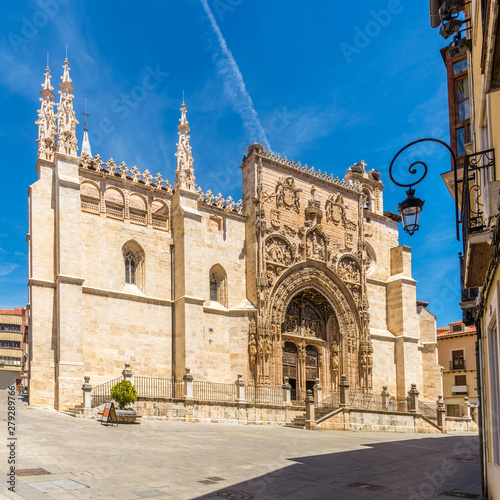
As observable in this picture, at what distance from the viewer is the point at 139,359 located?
25.6 m

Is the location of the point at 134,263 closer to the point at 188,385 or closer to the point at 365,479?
the point at 188,385

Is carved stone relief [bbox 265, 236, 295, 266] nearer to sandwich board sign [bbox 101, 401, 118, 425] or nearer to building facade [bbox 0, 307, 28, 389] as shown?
sandwich board sign [bbox 101, 401, 118, 425]

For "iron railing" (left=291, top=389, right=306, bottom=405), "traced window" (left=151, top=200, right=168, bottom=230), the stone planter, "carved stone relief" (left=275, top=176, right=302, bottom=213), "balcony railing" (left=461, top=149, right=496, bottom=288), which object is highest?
"carved stone relief" (left=275, top=176, right=302, bottom=213)

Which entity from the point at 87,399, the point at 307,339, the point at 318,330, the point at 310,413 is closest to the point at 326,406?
the point at 310,413

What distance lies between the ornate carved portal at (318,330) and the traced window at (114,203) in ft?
28.2

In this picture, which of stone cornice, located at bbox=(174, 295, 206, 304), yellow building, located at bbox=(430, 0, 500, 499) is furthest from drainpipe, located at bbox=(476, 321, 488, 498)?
stone cornice, located at bbox=(174, 295, 206, 304)

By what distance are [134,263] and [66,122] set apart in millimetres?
7013

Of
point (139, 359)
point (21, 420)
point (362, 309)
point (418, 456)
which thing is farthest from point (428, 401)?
point (21, 420)

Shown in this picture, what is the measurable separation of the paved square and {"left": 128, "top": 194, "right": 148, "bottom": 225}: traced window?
11.5 meters

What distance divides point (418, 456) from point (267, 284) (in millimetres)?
15067

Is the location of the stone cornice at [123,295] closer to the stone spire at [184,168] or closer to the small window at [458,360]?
the stone spire at [184,168]

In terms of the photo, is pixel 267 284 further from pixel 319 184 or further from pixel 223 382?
pixel 319 184

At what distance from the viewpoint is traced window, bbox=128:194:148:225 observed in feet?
89.6

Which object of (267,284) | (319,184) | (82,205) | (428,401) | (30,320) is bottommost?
(428,401)
